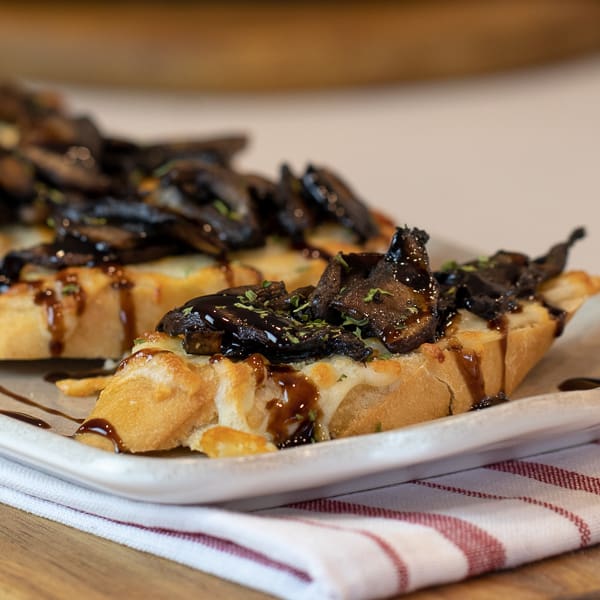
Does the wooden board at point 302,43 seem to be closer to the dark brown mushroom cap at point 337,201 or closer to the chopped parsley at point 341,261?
the dark brown mushroom cap at point 337,201

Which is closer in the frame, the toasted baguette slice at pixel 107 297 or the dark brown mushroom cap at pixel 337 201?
the toasted baguette slice at pixel 107 297

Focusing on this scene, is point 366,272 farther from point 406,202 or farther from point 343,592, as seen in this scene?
point 406,202

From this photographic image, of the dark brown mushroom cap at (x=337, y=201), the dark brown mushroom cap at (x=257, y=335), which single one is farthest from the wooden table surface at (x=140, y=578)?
the dark brown mushroom cap at (x=337, y=201)

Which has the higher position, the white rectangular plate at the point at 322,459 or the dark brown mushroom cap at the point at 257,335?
the dark brown mushroom cap at the point at 257,335

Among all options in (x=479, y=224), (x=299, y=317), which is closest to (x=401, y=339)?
(x=299, y=317)

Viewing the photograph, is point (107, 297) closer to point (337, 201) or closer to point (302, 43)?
point (337, 201)

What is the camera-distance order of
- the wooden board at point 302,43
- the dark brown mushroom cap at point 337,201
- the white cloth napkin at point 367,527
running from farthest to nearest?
1. the wooden board at point 302,43
2. the dark brown mushroom cap at point 337,201
3. the white cloth napkin at point 367,527
